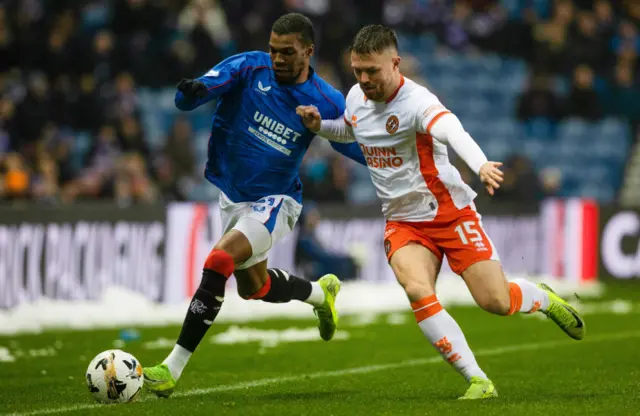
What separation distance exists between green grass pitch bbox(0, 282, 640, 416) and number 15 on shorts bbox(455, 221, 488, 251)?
98 centimetres

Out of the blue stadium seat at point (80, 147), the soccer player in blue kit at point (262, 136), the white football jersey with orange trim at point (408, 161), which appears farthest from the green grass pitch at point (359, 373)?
the blue stadium seat at point (80, 147)

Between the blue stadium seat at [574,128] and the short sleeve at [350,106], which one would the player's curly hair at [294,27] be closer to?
the short sleeve at [350,106]

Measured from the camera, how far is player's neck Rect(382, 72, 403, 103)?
7148 mm

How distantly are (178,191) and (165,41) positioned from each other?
312 cm

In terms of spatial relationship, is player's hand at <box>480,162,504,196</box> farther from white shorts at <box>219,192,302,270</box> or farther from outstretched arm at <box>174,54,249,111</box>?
outstretched arm at <box>174,54,249,111</box>

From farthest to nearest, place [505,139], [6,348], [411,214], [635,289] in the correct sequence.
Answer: [505,139] < [635,289] < [6,348] < [411,214]

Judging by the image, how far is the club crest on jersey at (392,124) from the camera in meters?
7.15

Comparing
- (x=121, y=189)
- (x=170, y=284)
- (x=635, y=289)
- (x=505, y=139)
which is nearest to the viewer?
(x=170, y=284)

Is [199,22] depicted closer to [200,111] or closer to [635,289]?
[200,111]

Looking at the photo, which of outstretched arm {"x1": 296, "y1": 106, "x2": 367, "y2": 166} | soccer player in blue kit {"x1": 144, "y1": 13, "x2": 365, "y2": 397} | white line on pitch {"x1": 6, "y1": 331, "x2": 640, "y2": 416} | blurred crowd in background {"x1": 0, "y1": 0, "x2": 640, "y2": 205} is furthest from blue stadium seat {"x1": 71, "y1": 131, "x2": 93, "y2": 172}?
outstretched arm {"x1": 296, "y1": 106, "x2": 367, "y2": 166}

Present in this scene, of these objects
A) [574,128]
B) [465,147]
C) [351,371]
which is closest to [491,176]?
[465,147]

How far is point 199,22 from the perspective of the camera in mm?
17781

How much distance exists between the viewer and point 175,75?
1745 centimetres

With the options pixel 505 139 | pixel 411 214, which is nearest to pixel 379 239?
pixel 505 139
